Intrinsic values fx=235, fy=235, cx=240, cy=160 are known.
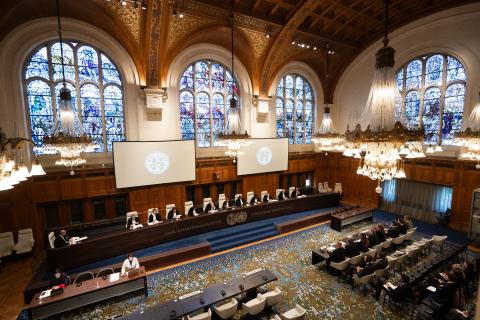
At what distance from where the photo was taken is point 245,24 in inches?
371

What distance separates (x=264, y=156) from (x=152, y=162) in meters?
5.76

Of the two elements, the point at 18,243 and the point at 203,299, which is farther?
the point at 18,243

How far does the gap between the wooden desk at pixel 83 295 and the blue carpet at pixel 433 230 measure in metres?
11.1

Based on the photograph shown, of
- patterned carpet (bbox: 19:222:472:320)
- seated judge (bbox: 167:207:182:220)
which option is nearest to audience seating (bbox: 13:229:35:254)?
patterned carpet (bbox: 19:222:472:320)

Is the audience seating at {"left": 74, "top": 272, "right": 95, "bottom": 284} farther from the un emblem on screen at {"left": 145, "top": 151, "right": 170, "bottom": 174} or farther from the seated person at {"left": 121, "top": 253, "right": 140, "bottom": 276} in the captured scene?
the un emblem on screen at {"left": 145, "top": 151, "right": 170, "bottom": 174}

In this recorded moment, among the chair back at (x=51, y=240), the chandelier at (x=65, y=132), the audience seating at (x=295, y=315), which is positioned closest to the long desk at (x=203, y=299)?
the audience seating at (x=295, y=315)

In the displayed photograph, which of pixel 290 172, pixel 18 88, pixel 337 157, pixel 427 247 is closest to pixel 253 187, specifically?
pixel 290 172

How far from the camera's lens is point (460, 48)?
9.76 meters

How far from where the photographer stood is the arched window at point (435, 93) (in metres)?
10.1

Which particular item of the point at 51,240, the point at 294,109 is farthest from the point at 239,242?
the point at 294,109

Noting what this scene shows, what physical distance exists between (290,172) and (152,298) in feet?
32.3

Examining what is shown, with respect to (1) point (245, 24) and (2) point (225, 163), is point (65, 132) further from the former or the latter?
(1) point (245, 24)

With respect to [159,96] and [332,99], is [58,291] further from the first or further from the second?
[332,99]

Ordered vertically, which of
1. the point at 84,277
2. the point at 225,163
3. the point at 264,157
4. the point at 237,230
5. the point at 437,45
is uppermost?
the point at 437,45
